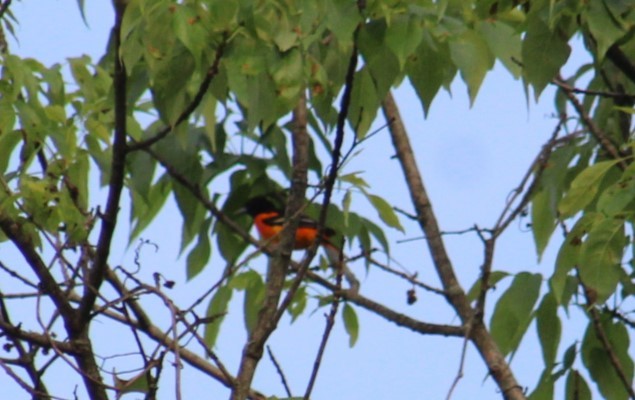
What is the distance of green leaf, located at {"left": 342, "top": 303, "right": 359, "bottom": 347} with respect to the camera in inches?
173

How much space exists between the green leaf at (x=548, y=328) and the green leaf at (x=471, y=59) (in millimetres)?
1033

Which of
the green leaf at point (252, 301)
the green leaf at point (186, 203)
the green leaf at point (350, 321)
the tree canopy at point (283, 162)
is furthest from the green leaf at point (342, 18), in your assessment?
the green leaf at point (350, 321)

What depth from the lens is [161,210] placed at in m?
4.46

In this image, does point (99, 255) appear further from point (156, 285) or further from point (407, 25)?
point (407, 25)

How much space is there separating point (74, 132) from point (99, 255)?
1.62ft

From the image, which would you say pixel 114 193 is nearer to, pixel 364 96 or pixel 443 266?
pixel 364 96

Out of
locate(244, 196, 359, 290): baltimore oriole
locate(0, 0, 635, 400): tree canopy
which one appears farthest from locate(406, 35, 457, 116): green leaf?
locate(244, 196, 359, 290): baltimore oriole

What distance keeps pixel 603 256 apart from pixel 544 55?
19.0 inches

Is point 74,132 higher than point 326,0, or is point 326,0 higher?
point 74,132

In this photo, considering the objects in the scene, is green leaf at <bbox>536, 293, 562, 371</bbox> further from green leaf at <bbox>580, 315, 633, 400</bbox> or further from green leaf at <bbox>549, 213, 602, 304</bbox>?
green leaf at <bbox>549, 213, 602, 304</bbox>

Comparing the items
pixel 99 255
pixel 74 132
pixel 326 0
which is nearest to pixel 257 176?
pixel 74 132

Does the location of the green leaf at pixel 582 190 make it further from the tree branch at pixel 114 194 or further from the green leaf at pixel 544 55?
the tree branch at pixel 114 194

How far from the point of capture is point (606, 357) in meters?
3.73

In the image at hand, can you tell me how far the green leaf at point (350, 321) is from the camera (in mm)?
4406
